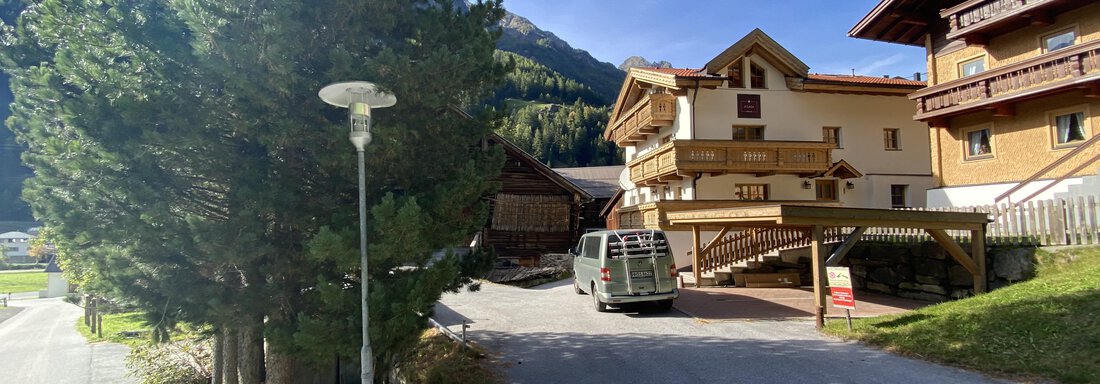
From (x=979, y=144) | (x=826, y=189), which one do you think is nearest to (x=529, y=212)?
(x=826, y=189)

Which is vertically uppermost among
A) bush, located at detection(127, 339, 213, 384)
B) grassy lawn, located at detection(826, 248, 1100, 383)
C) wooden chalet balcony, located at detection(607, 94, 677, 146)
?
wooden chalet balcony, located at detection(607, 94, 677, 146)

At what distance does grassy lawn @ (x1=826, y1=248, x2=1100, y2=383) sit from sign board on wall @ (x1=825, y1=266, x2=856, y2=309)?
468 millimetres

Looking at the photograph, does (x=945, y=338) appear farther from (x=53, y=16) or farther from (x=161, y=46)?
(x=53, y=16)

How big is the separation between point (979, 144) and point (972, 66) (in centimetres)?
264

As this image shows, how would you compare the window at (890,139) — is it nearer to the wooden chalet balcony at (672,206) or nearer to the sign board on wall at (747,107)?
the wooden chalet balcony at (672,206)

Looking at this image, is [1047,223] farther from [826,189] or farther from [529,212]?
[529,212]

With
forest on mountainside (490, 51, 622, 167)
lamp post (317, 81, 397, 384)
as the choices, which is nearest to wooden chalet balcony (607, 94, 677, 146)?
lamp post (317, 81, 397, 384)

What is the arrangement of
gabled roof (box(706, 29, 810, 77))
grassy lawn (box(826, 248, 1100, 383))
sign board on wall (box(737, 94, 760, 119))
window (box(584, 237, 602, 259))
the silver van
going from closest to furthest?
grassy lawn (box(826, 248, 1100, 383)), the silver van, window (box(584, 237, 602, 259)), gabled roof (box(706, 29, 810, 77)), sign board on wall (box(737, 94, 760, 119))

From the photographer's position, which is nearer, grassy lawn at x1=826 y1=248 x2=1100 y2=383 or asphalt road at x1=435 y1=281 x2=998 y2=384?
grassy lawn at x1=826 y1=248 x2=1100 y2=383

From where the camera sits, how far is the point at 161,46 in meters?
5.94

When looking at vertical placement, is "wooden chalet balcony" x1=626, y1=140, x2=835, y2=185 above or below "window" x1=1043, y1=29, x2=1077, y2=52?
below

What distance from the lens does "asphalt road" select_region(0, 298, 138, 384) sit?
1430cm

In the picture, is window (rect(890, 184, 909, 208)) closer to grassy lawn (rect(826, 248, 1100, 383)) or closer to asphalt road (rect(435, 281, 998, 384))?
grassy lawn (rect(826, 248, 1100, 383))

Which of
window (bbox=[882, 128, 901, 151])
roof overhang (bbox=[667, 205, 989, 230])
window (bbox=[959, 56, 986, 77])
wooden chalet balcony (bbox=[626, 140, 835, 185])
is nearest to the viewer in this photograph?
roof overhang (bbox=[667, 205, 989, 230])
